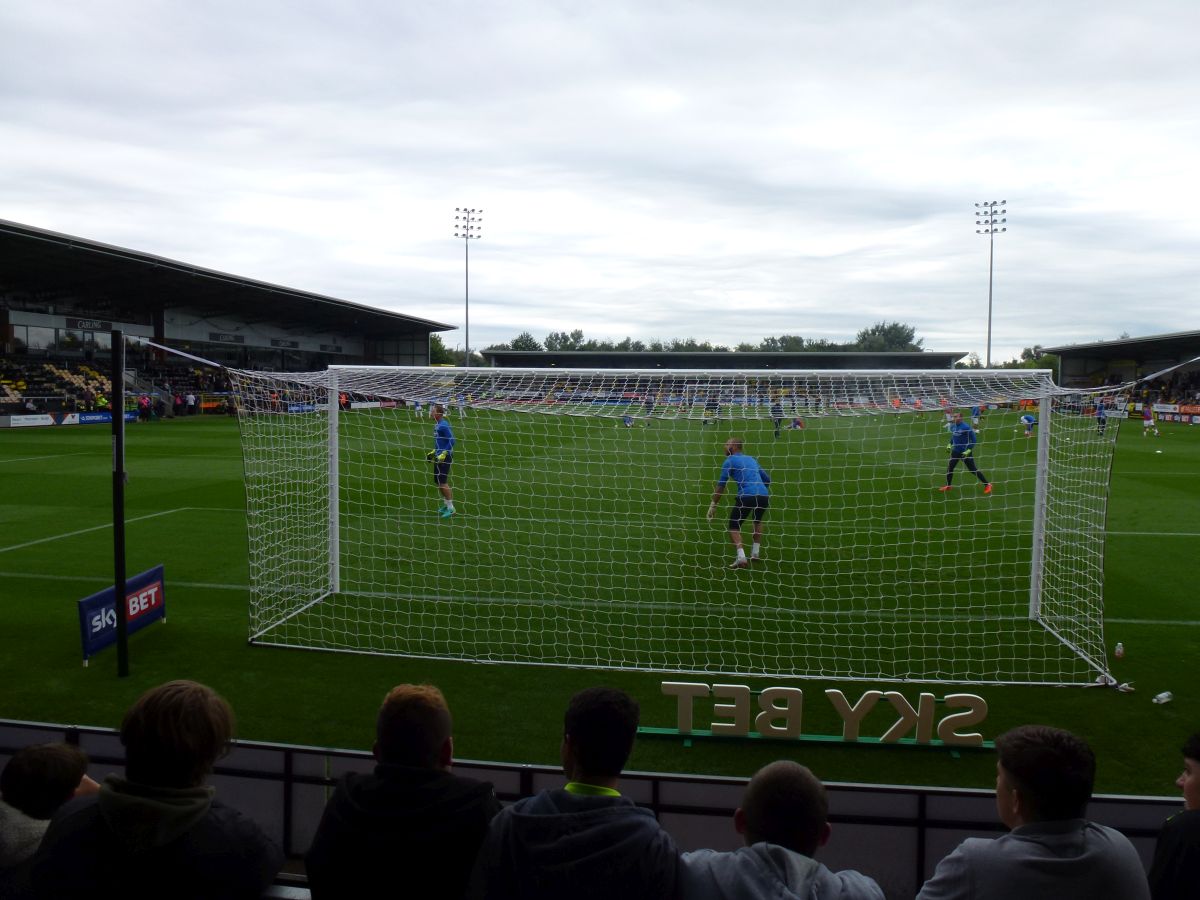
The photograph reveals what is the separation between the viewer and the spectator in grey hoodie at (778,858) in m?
2.18

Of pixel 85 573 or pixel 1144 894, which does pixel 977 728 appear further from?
pixel 85 573

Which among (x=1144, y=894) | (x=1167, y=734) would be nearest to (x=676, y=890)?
(x=1144, y=894)

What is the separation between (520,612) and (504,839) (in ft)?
23.1

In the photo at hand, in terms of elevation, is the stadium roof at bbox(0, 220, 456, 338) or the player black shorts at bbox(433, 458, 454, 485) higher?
the stadium roof at bbox(0, 220, 456, 338)

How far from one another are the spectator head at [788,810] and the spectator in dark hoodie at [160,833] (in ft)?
4.39

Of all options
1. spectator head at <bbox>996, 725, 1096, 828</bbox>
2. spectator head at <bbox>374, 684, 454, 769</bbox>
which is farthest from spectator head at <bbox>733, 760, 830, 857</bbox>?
spectator head at <bbox>374, 684, 454, 769</bbox>

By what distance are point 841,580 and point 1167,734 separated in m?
4.79

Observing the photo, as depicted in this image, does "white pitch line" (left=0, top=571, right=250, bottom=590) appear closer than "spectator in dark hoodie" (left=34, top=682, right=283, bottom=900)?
No

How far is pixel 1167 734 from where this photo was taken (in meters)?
6.13

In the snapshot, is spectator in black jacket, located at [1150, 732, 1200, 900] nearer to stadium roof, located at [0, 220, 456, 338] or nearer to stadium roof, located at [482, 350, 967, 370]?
stadium roof, located at [0, 220, 456, 338]

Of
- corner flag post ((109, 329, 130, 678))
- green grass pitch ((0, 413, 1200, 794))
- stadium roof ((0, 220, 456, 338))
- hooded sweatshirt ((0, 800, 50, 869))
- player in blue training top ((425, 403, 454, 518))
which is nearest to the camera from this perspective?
hooded sweatshirt ((0, 800, 50, 869))

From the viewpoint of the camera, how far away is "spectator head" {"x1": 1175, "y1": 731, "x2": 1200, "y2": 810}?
2771 millimetres

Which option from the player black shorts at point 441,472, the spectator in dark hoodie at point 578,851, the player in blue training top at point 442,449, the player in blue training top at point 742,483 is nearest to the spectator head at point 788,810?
the spectator in dark hoodie at point 578,851

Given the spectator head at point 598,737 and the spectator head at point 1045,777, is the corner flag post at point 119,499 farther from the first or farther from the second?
the spectator head at point 1045,777
